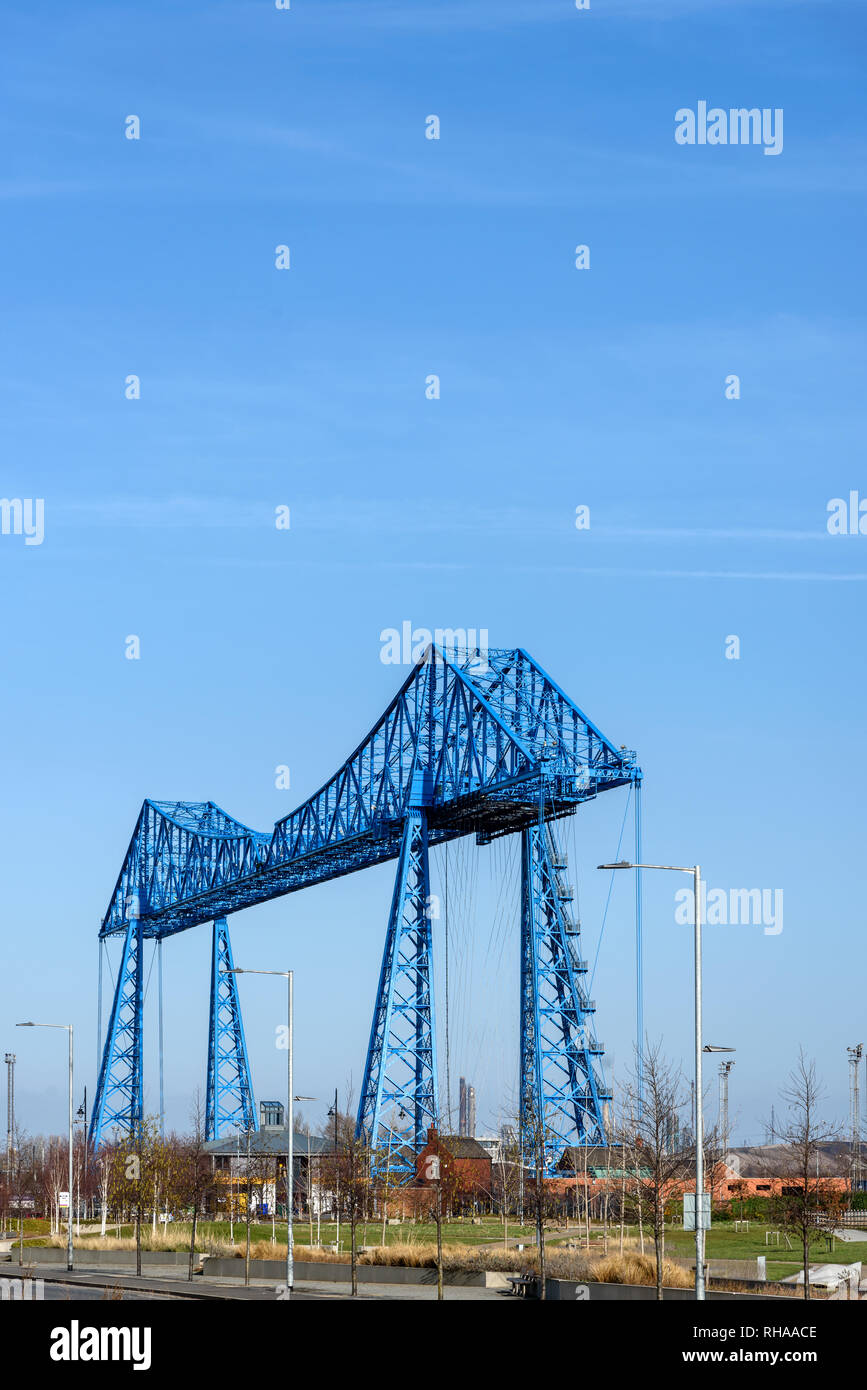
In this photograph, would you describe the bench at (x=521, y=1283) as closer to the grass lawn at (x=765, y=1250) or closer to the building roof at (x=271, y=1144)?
the grass lawn at (x=765, y=1250)

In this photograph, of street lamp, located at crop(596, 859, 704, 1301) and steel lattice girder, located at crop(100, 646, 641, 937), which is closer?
street lamp, located at crop(596, 859, 704, 1301)

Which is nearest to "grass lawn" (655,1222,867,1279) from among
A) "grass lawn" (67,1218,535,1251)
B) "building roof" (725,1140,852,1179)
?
"grass lawn" (67,1218,535,1251)

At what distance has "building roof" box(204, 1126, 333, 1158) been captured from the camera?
88650 mm

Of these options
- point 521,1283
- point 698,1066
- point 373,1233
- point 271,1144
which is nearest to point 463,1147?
point 271,1144

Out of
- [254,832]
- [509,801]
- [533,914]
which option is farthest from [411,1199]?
[254,832]

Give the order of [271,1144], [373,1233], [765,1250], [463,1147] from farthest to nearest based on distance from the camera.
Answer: [463,1147] → [271,1144] → [373,1233] → [765,1250]

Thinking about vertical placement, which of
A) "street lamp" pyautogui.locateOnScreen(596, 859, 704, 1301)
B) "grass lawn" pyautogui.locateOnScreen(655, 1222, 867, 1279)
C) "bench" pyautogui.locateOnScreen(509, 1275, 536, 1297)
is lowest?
"grass lawn" pyautogui.locateOnScreen(655, 1222, 867, 1279)

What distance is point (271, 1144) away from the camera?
311 feet

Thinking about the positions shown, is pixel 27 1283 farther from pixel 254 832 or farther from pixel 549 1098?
pixel 254 832

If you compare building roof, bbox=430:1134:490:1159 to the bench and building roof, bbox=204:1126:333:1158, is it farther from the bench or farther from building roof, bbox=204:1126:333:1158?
the bench

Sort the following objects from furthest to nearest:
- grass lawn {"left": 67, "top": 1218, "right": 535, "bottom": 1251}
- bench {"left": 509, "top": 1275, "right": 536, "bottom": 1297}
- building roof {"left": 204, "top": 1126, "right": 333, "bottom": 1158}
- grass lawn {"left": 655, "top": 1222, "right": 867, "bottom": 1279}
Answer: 1. building roof {"left": 204, "top": 1126, "right": 333, "bottom": 1158}
2. grass lawn {"left": 67, "top": 1218, "right": 535, "bottom": 1251}
3. grass lawn {"left": 655, "top": 1222, "right": 867, "bottom": 1279}
4. bench {"left": 509, "top": 1275, "right": 536, "bottom": 1297}

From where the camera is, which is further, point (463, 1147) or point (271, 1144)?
point (463, 1147)

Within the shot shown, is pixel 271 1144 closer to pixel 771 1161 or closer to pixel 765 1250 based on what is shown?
pixel 765 1250

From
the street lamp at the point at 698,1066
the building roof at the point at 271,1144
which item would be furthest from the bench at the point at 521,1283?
the building roof at the point at 271,1144
